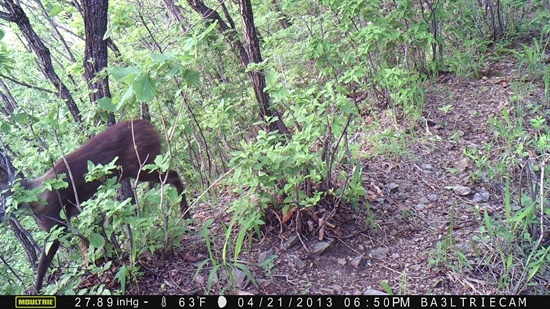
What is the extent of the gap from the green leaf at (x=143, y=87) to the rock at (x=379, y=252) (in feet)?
6.46

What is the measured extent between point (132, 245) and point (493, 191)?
2.96 metres

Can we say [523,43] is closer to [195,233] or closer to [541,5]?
[541,5]

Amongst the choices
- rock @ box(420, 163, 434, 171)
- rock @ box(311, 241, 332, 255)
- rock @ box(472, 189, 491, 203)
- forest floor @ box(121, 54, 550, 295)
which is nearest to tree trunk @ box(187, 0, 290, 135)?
forest floor @ box(121, 54, 550, 295)

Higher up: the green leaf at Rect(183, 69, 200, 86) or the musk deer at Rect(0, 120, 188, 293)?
the green leaf at Rect(183, 69, 200, 86)

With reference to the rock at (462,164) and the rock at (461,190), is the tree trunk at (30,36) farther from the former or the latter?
the rock at (462,164)

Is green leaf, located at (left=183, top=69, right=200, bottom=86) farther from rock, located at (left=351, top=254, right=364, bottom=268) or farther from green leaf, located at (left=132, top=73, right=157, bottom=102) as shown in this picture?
rock, located at (left=351, top=254, right=364, bottom=268)

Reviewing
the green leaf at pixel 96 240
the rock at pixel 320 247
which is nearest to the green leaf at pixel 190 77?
the green leaf at pixel 96 240

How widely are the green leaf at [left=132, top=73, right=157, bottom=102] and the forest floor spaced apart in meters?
1.35

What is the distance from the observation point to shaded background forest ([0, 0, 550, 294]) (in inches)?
117

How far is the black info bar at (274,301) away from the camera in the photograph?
273 cm

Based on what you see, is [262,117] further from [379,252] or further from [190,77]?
[190,77]

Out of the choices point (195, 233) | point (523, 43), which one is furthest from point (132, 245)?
point (523, 43)

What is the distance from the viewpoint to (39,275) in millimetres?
3238

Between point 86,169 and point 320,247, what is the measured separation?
1.97m
